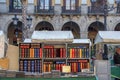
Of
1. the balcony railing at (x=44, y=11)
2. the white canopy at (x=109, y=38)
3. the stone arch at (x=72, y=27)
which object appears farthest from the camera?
the stone arch at (x=72, y=27)

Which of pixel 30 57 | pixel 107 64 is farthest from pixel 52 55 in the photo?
pixel 107 64

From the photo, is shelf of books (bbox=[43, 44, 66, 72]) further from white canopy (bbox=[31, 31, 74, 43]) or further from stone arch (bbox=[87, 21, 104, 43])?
stone arch (bbox=[87, 21, 104, 43])

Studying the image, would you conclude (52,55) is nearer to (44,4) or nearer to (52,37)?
(52,37)

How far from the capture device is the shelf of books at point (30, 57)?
1323cm

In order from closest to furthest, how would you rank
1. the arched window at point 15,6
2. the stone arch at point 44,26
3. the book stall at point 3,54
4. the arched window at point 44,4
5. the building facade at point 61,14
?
the book stall at point 3,54
the building facade at point 61,14
the arched window at point 15,6
the arched window at point 44,4
the stone arch at point 44,26

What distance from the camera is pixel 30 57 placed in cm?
1337

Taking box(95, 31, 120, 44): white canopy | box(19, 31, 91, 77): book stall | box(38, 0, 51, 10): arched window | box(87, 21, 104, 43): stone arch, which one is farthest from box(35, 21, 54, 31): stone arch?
box(19, 31, 91, 77): book stall

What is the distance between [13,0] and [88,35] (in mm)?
8685

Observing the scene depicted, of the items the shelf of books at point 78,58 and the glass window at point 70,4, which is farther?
the glass window at point 70,4

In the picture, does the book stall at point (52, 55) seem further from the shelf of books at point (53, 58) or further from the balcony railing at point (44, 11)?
the balcony railing at point (44, 11)

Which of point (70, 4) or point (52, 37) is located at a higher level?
point (70, 4)

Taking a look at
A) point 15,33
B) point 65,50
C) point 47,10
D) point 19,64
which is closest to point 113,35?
point 65,50

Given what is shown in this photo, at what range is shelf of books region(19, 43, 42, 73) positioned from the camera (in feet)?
43.4

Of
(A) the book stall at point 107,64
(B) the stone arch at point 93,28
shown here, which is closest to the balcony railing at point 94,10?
(B) the stone arch at point 93,28
